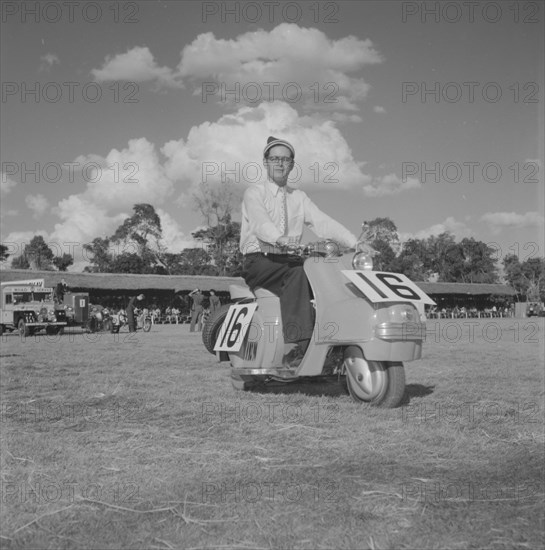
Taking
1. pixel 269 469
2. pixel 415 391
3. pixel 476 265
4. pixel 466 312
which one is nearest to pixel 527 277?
pixel 476 265

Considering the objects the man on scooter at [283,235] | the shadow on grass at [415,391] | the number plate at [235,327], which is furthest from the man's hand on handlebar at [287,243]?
the shadow on grass at [415,391]

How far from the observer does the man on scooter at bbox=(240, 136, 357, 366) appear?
5504 millimetres

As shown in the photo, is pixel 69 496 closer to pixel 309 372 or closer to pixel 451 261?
pixel 309 372

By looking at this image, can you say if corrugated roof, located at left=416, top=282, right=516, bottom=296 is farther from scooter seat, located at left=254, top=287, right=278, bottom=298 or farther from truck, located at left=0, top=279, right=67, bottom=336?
scooter seat, located at left=254, top=287, right=278, bottom=298

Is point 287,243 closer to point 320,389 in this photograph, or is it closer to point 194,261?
point 320,389

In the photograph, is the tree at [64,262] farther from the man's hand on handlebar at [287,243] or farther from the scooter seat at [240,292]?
the man's hand on handlebar at [287,243]

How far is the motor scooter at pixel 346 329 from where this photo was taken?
498cm

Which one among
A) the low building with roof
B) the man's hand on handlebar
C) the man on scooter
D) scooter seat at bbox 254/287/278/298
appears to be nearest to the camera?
the man's hand on handlebar

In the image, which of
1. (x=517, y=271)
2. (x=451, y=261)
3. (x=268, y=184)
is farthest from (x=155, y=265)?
(x=268, y=184)

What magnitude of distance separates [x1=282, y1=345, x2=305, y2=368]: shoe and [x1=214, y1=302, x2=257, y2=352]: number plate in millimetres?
442

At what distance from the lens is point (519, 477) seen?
3.24 m

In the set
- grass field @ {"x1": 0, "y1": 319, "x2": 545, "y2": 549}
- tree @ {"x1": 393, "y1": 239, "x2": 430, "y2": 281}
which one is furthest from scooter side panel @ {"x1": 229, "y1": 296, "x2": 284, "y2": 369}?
tree @ {"x1": 393, "y1": 239, "x2": 430, "y2": 281}

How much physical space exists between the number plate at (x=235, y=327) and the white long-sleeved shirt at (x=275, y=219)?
55 centimetres

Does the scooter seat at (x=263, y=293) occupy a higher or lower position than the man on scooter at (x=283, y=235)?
lower
